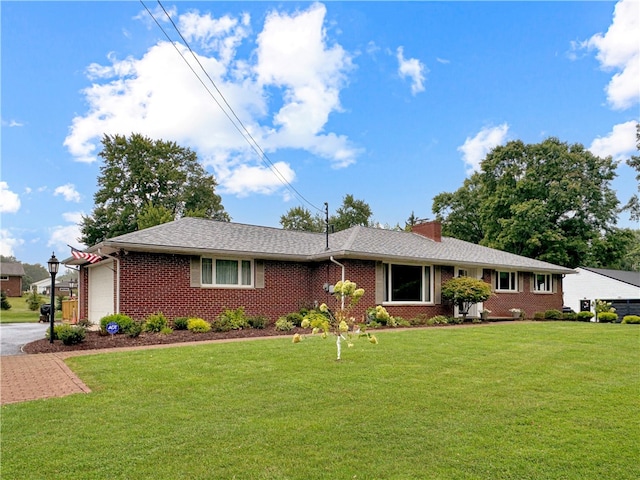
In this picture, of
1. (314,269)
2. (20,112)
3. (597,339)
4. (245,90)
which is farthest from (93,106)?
(597,339)

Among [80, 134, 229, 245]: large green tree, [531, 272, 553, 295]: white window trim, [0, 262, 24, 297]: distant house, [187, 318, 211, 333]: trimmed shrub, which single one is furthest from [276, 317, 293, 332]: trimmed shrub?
[0, 262, 24, 297]: distant house

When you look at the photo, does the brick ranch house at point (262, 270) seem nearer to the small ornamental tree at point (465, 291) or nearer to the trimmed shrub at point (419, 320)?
the trimmed shrub at point (419, 320)

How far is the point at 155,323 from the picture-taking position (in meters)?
13.0

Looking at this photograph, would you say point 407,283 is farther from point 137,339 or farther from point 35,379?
point 35,379

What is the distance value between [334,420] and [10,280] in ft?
186

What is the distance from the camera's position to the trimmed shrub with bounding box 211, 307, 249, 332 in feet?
44.9

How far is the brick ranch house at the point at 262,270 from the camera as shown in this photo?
13953mm

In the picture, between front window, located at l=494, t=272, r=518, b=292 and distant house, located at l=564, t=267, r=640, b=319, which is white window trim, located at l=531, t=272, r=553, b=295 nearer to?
front window, located at l=494, t=272, r=518, b=292

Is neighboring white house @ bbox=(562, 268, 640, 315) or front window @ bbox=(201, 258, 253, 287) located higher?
front window @ bbox=(201, 258, 253, 287)

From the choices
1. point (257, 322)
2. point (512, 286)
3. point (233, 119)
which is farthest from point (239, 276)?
point (512, 286)

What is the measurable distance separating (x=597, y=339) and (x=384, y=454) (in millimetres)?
10042

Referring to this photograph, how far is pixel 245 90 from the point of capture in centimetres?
1366

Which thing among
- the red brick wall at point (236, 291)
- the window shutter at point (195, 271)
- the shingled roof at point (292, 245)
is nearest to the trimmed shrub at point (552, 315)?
the shingled roof at point (292, 245)

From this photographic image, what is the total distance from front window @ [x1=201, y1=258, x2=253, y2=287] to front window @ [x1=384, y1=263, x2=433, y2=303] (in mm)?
5422
